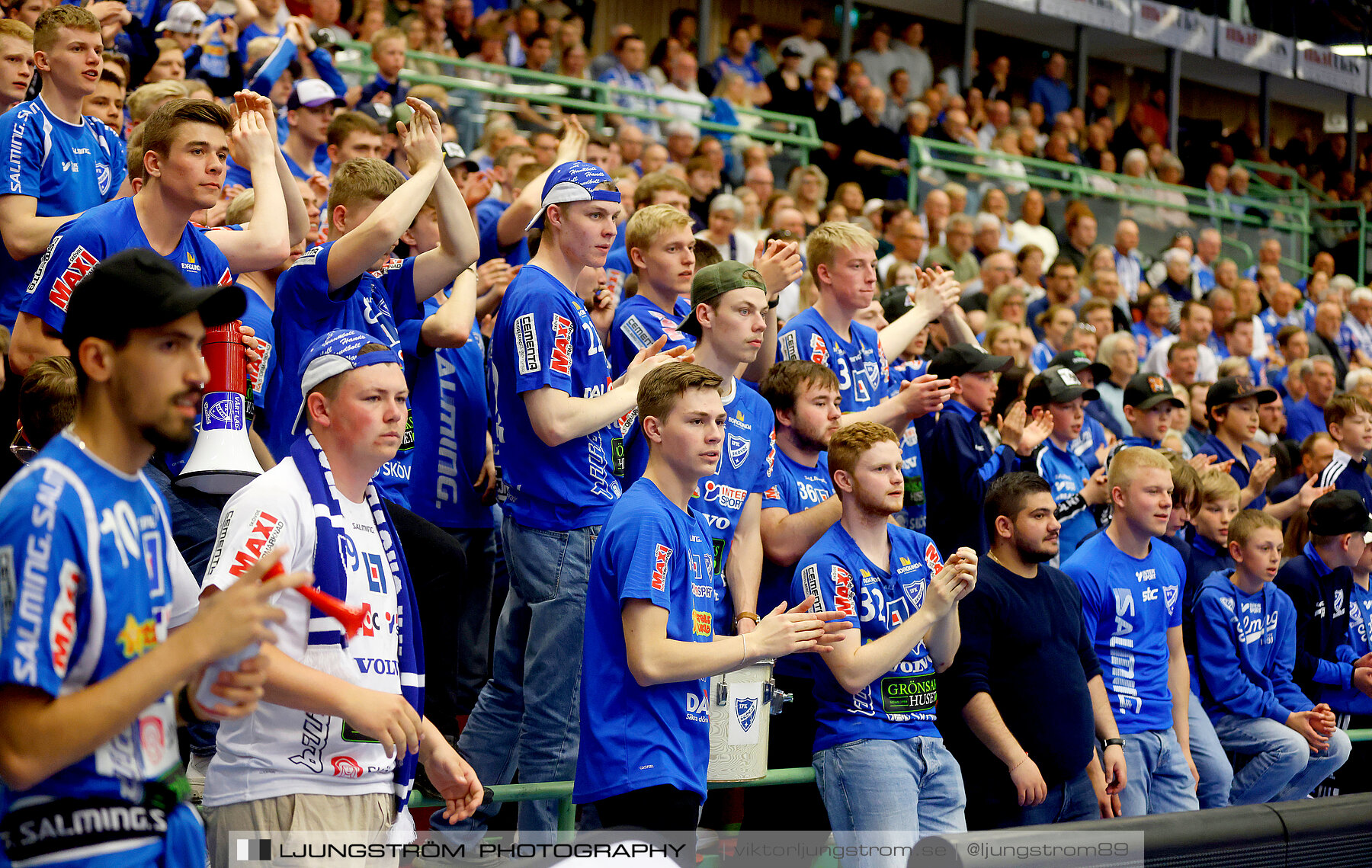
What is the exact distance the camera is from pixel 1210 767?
6.00m

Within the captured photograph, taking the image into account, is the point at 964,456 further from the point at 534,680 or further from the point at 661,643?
the point at 661,643

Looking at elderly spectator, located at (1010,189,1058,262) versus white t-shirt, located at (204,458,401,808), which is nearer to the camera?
white t-shirt, located at (204,458,401,808)

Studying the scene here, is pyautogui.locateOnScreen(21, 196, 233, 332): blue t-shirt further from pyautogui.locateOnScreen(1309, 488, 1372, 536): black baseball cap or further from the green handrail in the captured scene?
the green handrail

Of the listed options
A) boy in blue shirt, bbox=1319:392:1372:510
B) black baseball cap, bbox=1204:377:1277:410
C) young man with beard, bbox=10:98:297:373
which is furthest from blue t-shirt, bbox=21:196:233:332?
boy in blue shirt, bbox=1319:392:1372:510

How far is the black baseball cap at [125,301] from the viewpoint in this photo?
7.51ft

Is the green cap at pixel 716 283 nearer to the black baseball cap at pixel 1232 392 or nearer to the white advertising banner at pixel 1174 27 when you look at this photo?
the black baseball cap at pixel 1232 392

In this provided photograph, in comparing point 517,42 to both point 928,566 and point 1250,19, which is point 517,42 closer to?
point 928,566

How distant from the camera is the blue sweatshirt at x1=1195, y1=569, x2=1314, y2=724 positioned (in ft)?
20.9

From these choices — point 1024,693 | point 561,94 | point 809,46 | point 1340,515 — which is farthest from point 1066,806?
point 809,46

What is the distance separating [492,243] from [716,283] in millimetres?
1731

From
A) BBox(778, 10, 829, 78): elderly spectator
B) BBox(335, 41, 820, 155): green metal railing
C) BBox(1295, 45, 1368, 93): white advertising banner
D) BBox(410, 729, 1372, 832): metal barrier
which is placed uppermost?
BBox(1295, 45, 1368, 93): white advertising banner

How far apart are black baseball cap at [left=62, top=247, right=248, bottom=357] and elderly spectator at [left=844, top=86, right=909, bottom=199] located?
11.4 m

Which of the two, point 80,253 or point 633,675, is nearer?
point 633,675

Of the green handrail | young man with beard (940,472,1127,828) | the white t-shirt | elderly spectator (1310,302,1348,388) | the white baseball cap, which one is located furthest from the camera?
the green handrail
